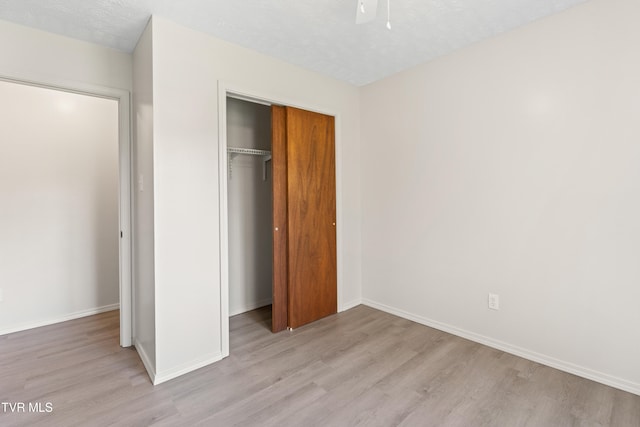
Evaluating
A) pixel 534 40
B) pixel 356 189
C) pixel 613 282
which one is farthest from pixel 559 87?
pixel 356 189

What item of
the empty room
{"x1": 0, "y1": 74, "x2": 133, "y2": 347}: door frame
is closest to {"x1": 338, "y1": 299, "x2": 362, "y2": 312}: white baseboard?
the empty room

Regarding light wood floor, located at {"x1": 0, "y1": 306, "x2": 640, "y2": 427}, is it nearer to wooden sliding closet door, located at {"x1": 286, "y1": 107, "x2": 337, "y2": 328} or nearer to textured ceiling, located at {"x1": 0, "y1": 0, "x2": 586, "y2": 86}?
wooden sliding closet door, located at {"x1": 286, "y1": 107, "x2": 337, "y2": 328}

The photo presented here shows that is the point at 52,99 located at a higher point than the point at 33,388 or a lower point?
higher

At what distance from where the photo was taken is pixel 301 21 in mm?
2168

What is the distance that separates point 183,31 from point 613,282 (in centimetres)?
333

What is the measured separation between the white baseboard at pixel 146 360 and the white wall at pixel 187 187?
54 mm

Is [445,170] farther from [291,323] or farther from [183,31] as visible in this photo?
[183,31]

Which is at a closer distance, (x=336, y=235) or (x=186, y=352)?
(x=186, y=352)

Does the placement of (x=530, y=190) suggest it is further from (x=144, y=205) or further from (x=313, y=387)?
(x=144, y=205)

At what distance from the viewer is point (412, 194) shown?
303 centimetres

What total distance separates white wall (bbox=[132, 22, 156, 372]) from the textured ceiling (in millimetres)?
249

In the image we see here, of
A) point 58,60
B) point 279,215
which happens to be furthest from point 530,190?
point 58,60

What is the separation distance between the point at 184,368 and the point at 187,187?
1.28 meters

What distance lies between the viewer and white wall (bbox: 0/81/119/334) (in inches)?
115
